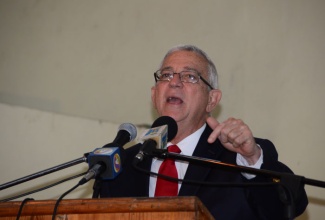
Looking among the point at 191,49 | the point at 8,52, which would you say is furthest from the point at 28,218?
the point at 8,52

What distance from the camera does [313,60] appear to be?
3332 mm

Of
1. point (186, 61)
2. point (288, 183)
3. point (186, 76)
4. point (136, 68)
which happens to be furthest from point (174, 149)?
point (136, 68)

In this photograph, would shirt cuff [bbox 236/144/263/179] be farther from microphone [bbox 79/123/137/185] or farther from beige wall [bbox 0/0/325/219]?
beige wall [bbox 0/0/325/219]

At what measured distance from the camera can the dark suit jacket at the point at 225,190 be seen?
76.4 inches

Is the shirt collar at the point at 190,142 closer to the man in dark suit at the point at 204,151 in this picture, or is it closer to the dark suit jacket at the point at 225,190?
the man in dark suit at the point at 204,151

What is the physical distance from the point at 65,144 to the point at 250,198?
193 centimetres

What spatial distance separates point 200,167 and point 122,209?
1011 millimetres

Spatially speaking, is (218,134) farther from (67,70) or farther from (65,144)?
(67,70)

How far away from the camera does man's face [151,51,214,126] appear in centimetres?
261

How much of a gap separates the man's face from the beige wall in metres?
0.83

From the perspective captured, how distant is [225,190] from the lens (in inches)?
85.3

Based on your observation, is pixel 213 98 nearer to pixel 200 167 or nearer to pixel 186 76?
pixel 186 76

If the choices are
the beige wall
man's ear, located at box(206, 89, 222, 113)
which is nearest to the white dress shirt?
man's ear, located at box(206, 89, 222, 113)

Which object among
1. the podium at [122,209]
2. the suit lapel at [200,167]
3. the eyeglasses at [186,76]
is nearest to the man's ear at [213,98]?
the eyeglasses at [186,76]
